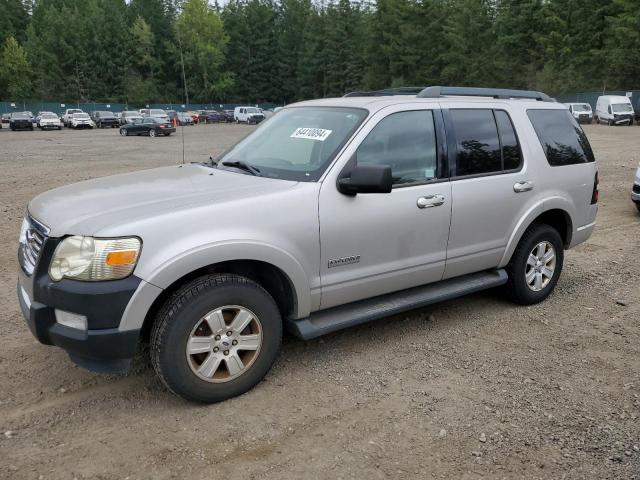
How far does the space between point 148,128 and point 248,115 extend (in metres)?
22.9

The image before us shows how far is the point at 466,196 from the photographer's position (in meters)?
4.50

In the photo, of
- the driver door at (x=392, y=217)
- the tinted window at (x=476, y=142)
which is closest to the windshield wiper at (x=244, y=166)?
the driver door at (x=392, y=217)

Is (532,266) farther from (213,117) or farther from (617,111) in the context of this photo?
(213,117)

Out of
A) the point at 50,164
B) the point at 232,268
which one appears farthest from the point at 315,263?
the point at 50,164

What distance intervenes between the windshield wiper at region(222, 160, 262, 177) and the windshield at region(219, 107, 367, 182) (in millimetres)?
31

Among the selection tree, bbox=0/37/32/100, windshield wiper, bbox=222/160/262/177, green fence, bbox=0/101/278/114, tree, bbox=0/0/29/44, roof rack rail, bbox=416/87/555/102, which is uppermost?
tree, bbox=0/0/29/44

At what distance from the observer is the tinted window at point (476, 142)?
457 centimetres

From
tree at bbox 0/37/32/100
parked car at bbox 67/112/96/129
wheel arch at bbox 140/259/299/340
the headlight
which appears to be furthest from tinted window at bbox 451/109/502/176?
tree at bbox 0/37/32/100

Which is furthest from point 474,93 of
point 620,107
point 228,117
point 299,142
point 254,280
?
point 228,117

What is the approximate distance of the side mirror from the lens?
3.63 m

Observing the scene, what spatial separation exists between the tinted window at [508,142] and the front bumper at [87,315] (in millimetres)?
3274

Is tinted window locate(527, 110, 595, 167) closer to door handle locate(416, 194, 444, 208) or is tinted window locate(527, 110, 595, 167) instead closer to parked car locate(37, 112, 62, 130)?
door handle locate(416, 194, 444, 208)

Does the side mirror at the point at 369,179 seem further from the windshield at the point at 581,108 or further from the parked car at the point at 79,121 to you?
the parked car at the point at 79,121

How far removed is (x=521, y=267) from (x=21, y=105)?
82620 millimetres
